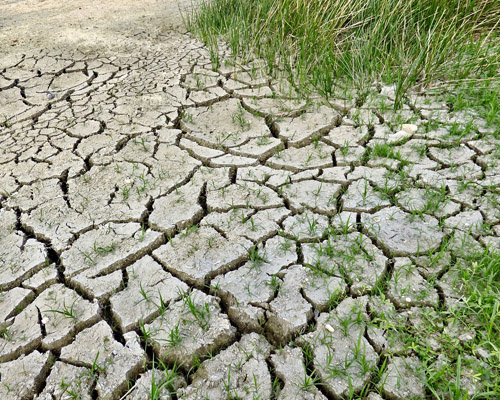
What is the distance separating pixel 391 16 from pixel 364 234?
1.98 metres

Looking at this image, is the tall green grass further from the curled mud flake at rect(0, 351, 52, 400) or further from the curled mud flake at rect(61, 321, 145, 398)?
the curled mud flake at rect(0, 351, 52, 400)

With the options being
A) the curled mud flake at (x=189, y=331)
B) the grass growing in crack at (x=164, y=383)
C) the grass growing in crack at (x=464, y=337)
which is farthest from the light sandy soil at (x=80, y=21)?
the grass growing in crack at (x=464, y=337)

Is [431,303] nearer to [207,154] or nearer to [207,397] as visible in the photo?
[207,397]

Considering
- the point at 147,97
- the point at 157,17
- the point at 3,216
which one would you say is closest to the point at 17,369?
the point at 3,216

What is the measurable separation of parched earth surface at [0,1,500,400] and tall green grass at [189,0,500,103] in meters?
0.19

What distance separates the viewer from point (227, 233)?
233cm

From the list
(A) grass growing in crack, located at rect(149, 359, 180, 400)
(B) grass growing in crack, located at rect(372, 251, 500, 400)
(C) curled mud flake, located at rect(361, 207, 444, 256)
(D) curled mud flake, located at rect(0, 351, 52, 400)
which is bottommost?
(C) curled mud flake, located at rect(361, 207, 444, 256)

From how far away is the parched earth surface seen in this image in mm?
1737

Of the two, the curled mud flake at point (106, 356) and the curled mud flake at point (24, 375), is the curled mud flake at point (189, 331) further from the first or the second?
the curled mud flake at point (24, 375)

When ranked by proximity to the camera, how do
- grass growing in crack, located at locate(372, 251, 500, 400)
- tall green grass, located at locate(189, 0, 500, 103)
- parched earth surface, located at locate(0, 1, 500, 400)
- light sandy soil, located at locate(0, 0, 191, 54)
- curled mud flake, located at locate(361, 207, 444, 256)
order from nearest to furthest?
grass growing in crack, located at locate(372, 251, 500, 400)
parched earth surface, located at locate(0, 1, 500, 400)
curled mud flake, located at locate(361, 207, 444, 256)
tall green grass, located at locate(189, 0, 500, 103)
light sandy soil, located at locate(0, 0, 191, 54)

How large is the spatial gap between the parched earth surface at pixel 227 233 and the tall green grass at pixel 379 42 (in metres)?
0.19

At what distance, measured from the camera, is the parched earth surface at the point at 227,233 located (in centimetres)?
174

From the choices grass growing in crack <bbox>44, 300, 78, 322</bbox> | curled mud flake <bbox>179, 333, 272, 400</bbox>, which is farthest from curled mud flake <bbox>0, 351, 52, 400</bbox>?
curled mud flake <bbox>179, 333, 272, 400</bbox>

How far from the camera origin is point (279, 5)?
3791mm
